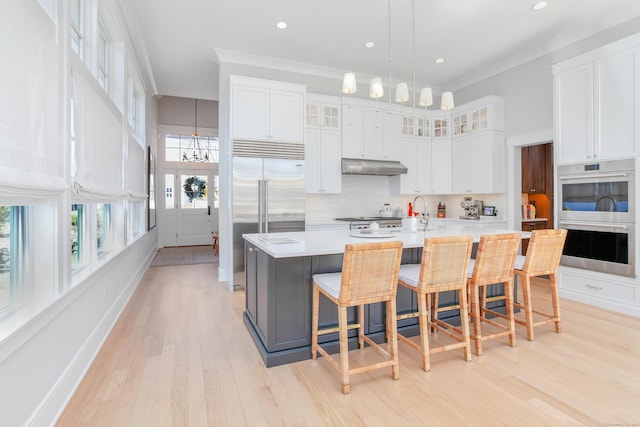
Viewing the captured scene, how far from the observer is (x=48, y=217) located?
1.87 meters

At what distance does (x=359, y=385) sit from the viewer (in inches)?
82.4

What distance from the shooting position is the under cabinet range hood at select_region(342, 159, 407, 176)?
16.8 feet

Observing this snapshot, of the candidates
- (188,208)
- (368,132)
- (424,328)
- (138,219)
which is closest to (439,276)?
(424,328)

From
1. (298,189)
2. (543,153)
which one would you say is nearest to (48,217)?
(298,189)

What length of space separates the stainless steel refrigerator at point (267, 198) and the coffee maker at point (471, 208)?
3.00 metres

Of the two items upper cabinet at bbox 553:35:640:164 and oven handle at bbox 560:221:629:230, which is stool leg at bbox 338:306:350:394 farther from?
upper cabinet at bbox 553:35:640:164

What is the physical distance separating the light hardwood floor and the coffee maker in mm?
2748

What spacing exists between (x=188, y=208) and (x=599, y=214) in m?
8.29

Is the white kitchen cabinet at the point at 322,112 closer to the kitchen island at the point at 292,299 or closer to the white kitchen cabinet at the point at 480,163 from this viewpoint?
the white kitchen cabinet at the point at 480,163

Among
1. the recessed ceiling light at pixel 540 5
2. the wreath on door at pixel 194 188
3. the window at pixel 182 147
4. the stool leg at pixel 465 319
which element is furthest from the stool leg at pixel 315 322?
the window at pixel 182 147

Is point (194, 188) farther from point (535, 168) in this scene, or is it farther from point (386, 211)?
point (535, 168)

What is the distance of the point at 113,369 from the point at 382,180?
4805 millimetres

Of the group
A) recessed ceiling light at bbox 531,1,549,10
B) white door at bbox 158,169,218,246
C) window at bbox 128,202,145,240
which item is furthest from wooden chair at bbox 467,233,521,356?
white door at bbox 158,169,218,246

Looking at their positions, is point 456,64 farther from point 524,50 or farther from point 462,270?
point 462,270
